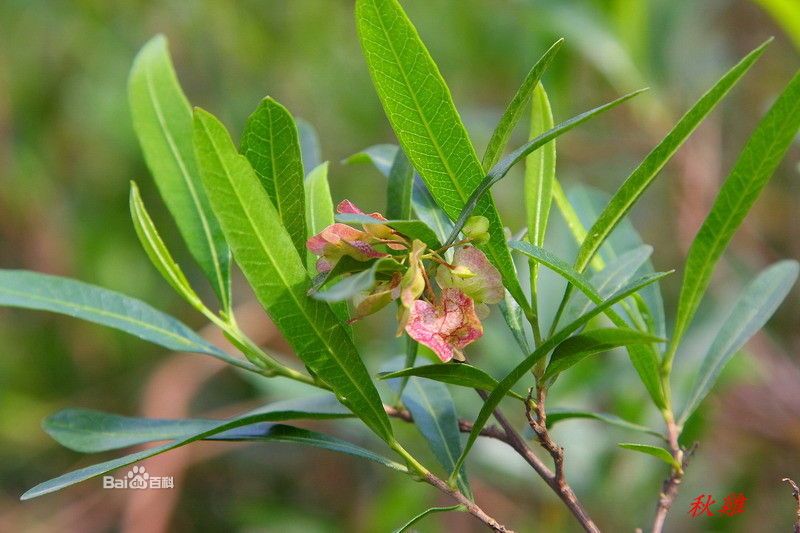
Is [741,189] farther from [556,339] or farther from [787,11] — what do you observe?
[787,11]

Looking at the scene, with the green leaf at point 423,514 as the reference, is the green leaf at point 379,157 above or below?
above

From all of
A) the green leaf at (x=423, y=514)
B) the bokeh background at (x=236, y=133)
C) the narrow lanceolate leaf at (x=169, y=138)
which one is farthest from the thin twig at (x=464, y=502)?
the bokeh background at (x=236, y=133)

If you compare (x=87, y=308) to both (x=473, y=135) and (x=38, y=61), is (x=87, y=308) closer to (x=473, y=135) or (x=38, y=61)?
(x=473, y=135)

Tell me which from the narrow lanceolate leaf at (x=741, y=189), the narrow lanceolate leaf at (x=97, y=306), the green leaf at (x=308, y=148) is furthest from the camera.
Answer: the green leaf at (x=308, y=148)

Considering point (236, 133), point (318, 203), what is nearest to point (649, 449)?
point (318, 203)

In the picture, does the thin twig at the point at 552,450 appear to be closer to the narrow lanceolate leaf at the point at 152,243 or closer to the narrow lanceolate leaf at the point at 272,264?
the narrow lanceolate leaf at the point at 272,264

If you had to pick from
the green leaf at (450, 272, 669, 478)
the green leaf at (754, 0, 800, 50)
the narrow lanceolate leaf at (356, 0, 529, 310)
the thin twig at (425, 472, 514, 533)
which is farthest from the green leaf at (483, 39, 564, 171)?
the green leaf at (754, 0, 800, 50)
